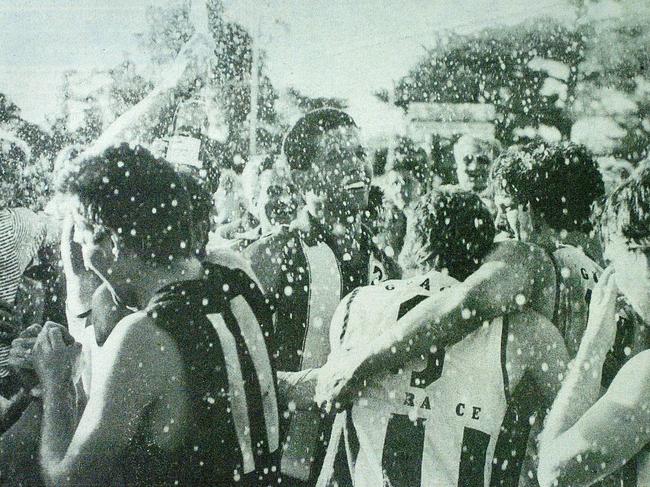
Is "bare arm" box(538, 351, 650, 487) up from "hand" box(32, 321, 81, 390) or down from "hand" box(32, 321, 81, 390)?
down

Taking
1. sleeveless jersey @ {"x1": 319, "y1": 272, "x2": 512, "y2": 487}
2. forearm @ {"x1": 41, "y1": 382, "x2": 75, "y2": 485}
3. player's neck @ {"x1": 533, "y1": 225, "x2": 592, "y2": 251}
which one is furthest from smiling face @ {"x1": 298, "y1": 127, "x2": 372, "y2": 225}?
forearm @ {"x1": 41, "y1": 382, "x2": 75, "y2": 485}

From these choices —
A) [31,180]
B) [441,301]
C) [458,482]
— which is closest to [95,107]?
[31,180]

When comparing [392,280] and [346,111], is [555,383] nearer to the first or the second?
[392,280]

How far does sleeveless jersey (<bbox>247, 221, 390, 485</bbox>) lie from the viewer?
1.52 metres

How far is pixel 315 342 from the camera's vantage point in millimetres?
1518

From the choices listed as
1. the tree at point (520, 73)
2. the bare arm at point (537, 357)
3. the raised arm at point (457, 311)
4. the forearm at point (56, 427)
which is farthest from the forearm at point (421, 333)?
the forearm at point (56, 427)

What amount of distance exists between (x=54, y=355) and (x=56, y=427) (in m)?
0.20

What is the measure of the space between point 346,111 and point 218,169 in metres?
0.36

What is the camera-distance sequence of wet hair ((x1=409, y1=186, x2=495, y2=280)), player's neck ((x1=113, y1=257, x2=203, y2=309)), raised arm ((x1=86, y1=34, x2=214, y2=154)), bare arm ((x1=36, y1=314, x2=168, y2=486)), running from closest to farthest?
1. bare arm ((x1=36, y1=314, x2=168, y2=486))
2. player's neck ((x1=113, y1=257, x2=203, y2=309))
3. wet hair ((x1=409, y1=186, x2=495, y2=280))
4. raised arm ((x1=86, y1=34, x2=214, y2=154))

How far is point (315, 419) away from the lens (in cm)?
152

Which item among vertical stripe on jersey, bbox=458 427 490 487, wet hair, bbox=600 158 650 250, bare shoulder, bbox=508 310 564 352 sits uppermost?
wet hair, bbox=600 158 650 250

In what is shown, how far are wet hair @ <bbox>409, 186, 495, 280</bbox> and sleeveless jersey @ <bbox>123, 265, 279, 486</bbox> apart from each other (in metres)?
0.45

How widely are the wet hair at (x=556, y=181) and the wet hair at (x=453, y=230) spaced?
4.3 inches

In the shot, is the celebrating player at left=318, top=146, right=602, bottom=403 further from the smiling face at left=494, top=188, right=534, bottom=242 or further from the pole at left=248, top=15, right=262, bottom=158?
the pole at left=248, top=15, right=262, bottom=158
